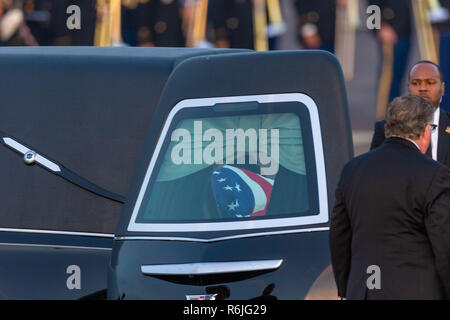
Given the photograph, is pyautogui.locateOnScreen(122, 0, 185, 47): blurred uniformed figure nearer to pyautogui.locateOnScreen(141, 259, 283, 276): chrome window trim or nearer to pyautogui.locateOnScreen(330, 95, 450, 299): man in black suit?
pyautogui.locateOnScreen(141, 259, 283, 276): chrome window trim

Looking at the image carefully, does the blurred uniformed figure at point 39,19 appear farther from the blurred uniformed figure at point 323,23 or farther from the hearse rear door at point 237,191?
the hearse rear door at point 237,191

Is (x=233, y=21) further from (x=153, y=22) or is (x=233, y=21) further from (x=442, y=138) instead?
(x=442, y=138)

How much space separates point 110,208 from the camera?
5.57 m

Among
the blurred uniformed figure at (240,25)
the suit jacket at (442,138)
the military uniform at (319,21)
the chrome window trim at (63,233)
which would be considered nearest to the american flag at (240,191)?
the chrome window trim at (63,233)

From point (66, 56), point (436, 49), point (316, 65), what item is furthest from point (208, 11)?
point (316, 65)

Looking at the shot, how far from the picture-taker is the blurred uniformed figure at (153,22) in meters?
14.9

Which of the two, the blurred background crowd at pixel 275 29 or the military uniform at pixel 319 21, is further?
the military uniform at pixel 319 21

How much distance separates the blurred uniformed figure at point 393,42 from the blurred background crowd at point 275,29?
0.5 inches

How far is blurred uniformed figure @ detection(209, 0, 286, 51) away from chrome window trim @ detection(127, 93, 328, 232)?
383 inches

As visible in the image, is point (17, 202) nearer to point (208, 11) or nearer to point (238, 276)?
point (238, 276)

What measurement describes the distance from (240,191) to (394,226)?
0.82 meters

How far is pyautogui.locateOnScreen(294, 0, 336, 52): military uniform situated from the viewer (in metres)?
13.8

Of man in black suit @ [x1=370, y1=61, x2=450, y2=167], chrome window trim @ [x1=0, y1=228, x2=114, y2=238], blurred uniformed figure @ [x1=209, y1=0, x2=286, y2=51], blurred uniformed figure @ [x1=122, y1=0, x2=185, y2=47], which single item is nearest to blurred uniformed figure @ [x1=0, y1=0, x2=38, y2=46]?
blurred uniformed figure @ [x1=122, y1=0, x2=185, y2=47]

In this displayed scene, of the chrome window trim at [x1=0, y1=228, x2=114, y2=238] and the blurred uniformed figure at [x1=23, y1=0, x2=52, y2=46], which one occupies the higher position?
the blurred uniformed figure at [x1=23, y1=0, x2=52, y2=46]
